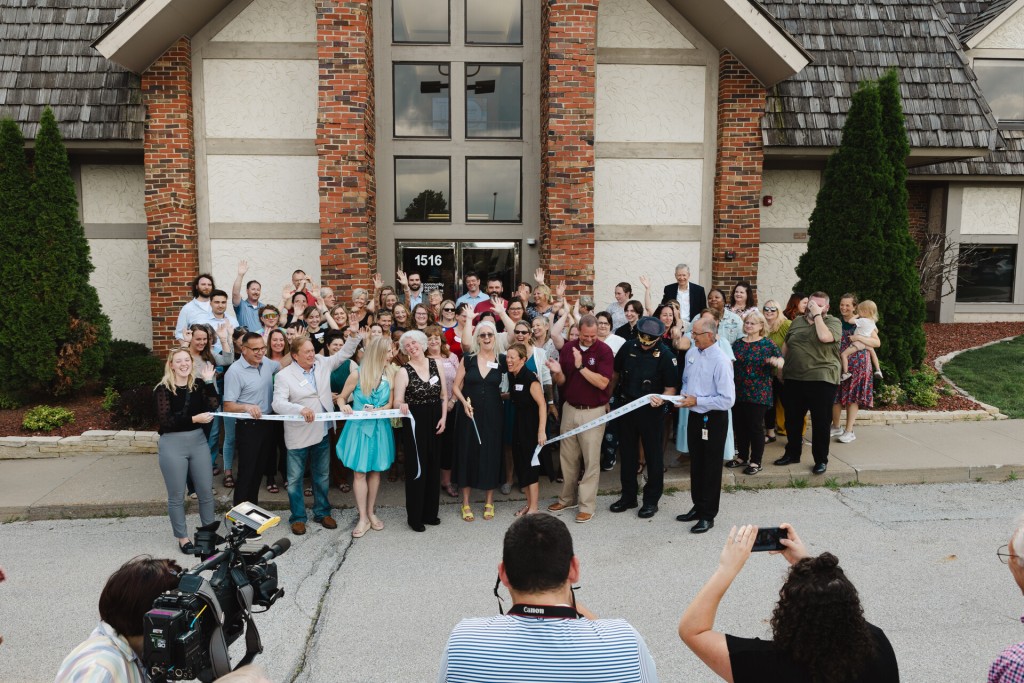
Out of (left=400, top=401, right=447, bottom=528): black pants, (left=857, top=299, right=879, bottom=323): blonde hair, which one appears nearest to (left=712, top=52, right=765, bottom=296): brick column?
(left=857, top=299, right=879, bottom=323): blonde hair

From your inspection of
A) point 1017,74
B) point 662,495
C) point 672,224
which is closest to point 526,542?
point 662,495

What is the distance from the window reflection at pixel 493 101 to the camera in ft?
42.2

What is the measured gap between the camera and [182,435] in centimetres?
640

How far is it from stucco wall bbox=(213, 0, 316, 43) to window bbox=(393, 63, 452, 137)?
5.45ft

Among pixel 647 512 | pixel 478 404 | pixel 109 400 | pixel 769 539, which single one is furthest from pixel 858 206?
pixel 109 400

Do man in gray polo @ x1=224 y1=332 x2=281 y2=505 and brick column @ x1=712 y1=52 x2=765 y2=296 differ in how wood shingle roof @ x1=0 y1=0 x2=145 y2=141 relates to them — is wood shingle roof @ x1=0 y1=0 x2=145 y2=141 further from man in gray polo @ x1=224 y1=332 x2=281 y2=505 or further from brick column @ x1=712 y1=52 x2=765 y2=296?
brick column @ x1=712 y1=52 x2=765 y2=296

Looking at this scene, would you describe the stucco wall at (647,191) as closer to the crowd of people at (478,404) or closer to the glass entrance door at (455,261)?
the glass entrance door at (455,261)

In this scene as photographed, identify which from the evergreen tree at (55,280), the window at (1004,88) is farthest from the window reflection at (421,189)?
the window at (1004,88)

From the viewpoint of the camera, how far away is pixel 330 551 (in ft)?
21.2

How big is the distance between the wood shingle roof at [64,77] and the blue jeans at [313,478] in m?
7.29

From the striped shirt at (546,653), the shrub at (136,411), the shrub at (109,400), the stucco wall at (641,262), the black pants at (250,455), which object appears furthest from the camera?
the stucco wall at (641,262)

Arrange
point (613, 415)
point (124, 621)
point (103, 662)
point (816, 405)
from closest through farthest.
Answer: point (103, 662), point (124, 621), point (613, 415), point (816, 405)

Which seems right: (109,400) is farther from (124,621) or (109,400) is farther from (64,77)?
(124,621)

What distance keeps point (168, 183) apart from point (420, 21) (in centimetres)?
512
